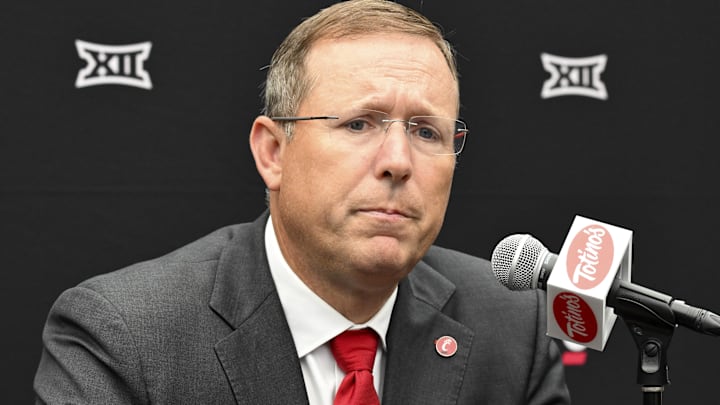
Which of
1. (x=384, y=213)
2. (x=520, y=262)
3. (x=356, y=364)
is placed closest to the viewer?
(x=520, y=262)

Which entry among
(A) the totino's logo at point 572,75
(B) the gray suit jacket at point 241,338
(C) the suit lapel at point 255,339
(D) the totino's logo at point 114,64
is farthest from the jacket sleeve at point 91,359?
(A) the totino's logo at point 572,75

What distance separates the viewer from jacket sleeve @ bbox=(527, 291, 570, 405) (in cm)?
276

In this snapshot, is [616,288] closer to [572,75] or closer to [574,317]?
[574,317]

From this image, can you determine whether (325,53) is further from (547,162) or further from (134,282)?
(547,162)

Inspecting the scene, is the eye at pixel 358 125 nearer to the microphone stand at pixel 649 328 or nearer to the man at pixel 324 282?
the man at pixel 324 282

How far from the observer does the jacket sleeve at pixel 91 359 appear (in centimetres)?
230

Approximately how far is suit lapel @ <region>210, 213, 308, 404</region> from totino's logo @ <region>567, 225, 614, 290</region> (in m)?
0.83

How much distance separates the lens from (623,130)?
3350mm

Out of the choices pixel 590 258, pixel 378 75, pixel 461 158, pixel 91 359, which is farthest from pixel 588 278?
pixel 461 158

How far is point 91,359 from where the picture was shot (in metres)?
2.35

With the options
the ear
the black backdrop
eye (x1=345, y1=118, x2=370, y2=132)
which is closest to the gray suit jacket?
the ear

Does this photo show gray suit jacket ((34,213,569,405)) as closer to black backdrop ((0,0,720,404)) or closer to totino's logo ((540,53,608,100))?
black backdrop ((0,0,720,404))

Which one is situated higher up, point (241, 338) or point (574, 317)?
point (574, 317)

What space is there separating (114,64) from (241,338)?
1.03m
